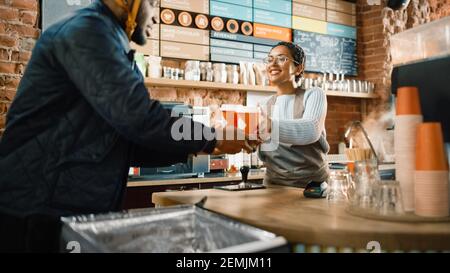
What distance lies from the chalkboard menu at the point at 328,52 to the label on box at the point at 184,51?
4.34 ft

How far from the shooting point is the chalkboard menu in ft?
16.4

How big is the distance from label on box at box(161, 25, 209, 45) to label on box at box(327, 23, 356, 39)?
189cm

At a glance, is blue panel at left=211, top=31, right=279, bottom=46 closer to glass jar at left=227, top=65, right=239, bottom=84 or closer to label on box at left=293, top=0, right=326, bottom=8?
glass jar at left=227, top=65, right=239, bottom=84

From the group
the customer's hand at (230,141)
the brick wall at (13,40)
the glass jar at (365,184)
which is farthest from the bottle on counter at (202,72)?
the glass jar at (365,184)

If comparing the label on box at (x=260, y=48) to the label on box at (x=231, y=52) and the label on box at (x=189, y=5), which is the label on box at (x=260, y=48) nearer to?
the label on box at (x=231, y=52)

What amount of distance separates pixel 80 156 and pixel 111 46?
1.15 ft

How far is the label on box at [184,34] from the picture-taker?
4.06 meters

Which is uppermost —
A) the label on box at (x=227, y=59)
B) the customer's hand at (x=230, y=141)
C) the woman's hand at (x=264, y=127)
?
the label on box at (x=227, y=59)

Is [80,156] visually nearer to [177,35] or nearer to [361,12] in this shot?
[177,35]

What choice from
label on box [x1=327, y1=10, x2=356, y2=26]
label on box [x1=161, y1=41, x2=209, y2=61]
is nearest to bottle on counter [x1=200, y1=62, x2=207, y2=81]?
label on box [x1=161, y1=41, x2=209, y2=61]

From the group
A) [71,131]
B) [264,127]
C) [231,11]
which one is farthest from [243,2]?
[71,131]

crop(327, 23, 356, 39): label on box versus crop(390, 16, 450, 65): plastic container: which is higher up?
crop(327, 23, 356, 39): label on box

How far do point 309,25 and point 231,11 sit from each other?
3.87 ft

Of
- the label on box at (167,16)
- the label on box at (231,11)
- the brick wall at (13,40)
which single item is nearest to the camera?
the brick wall at (13,40)
